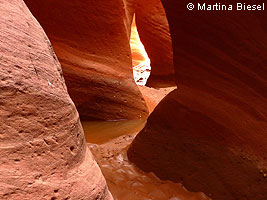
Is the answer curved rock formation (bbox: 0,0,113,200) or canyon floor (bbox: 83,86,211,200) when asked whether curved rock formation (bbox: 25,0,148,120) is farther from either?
curved rock formation (bbox: 0,0,113,200)

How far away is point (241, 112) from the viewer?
251 cm

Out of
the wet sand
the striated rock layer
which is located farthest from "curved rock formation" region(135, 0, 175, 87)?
the striated rock layer

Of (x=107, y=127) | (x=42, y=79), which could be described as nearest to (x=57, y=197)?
(x=42, y=79)

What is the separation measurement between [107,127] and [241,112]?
101 inches

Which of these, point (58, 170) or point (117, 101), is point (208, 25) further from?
point (117, 101)

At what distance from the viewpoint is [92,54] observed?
5137mm

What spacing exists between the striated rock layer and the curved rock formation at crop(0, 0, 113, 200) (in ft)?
4.27

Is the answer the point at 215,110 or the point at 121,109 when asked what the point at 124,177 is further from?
the point at 121,109

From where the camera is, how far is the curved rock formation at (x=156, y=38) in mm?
7711

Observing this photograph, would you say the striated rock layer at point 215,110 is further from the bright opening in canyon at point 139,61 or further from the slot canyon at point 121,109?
the bright opening in canyon at point 139,61

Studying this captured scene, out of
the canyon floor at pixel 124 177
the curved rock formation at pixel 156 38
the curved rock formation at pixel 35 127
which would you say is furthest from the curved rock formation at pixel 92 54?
the curved rock formation at pixel 35 127

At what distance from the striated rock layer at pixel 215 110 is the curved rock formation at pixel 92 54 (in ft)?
7.20

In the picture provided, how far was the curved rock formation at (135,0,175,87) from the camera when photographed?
7711 mm

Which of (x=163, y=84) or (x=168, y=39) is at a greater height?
(x=168, y=39)
